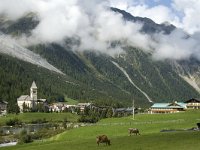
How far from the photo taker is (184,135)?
7950 cm

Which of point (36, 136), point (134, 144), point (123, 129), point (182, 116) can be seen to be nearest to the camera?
point (134, 144)

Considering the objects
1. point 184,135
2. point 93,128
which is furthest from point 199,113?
point 184,135

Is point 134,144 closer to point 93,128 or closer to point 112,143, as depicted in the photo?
point 112,143

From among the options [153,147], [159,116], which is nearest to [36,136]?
[159,116]

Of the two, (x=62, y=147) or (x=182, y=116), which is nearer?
(x=62, y=147)

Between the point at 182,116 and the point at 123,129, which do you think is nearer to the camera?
the point at 123,129

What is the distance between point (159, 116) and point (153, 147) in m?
105

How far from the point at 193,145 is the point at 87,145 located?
17836 millimetres

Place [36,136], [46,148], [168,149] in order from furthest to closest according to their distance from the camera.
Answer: [36,136]
[46,148]
[168,149]

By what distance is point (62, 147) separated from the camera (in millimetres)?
75688

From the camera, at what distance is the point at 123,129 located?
417 ft

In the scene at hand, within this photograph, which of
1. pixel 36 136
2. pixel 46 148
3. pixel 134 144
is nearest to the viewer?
pixel 134 144

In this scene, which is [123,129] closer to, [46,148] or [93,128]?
[93,128]

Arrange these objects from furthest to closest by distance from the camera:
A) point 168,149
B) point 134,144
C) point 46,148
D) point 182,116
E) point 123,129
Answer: point 182,116, point 123,129, point 46,148, point 134,144, point 168,149
